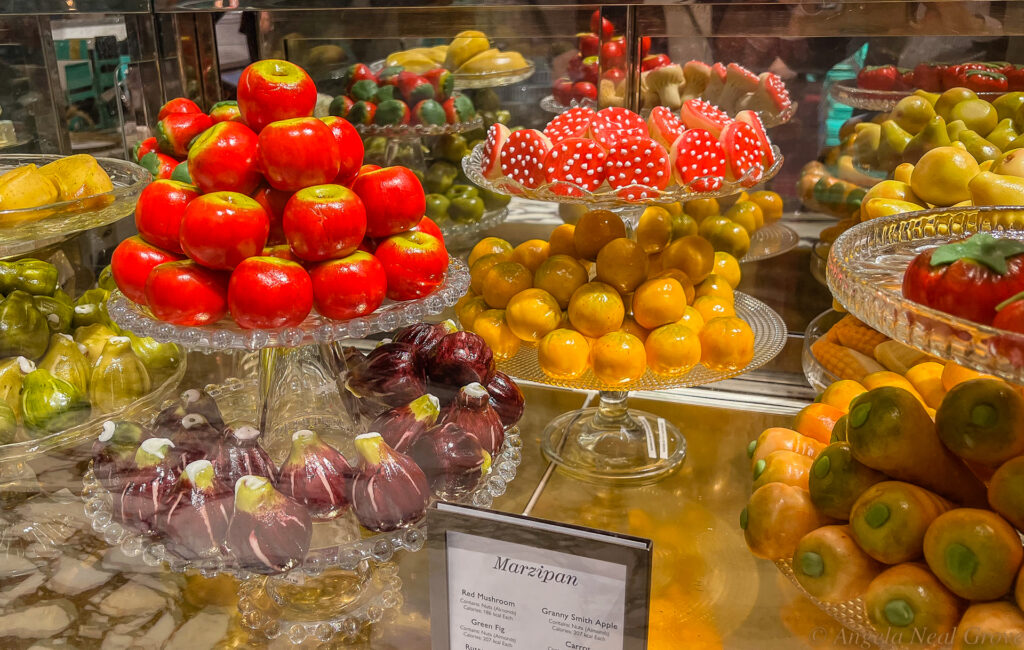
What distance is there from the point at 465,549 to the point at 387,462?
0.13 meters

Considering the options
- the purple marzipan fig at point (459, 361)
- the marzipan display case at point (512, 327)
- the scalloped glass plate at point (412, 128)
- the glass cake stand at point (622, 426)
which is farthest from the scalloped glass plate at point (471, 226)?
the purple marzipan fig at point (459, 361)

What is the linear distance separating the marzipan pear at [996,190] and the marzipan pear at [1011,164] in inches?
1.0

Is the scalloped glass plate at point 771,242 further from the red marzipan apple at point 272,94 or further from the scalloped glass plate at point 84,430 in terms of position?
the scalloped glass plate at point 84,430

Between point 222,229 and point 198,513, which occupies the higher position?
point 222,229

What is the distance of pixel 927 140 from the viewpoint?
50.4 inches

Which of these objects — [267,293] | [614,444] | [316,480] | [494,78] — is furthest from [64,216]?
[614,444]

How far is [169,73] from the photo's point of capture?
5.16ft

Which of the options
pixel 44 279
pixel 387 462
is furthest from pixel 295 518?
pixel 44 279

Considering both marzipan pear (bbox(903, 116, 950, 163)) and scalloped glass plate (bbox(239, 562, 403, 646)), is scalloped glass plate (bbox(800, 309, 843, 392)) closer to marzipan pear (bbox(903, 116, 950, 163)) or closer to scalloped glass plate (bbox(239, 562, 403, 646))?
marzipan pear (bbox(903, 116, 950, 163))

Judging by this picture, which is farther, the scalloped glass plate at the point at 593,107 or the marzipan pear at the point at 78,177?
the scalloped glass plate at the point at 593,107

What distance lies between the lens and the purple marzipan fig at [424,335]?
42.9 inches

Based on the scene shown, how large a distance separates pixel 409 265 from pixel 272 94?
233 millimetres

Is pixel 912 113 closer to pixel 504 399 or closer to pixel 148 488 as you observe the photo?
pixel 504 399

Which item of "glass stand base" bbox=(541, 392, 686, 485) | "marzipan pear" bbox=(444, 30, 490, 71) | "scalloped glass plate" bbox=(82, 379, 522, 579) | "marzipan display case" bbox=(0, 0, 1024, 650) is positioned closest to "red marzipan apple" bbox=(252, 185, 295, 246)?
"marzipan display case" bbox=(0, 0, 1024, 650)
